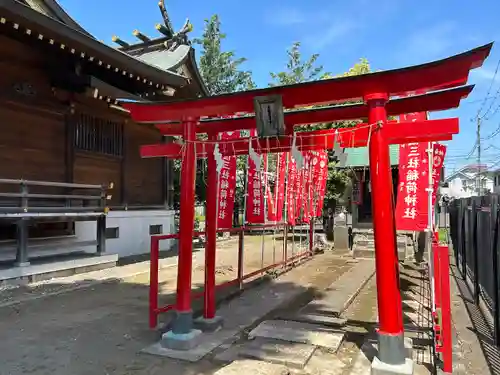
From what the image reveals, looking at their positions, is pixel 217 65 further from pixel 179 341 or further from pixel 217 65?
pixel 179 341

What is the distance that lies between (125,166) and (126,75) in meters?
3.25

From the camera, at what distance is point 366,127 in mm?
5008

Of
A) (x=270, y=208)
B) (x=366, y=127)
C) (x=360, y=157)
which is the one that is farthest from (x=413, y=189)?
(x=360, y=157)

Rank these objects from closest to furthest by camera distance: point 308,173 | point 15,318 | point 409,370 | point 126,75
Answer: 1. point 409,370
2. point 15,318
3. point 126,75
4. point 308,173

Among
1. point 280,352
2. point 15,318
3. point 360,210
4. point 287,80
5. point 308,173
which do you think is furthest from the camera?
point 287,80

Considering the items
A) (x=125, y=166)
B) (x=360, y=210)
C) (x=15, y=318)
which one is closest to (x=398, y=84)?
(x=15, y=318)

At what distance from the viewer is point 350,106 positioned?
18.6ft

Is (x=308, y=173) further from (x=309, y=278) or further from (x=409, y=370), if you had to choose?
(x=409, y=370)

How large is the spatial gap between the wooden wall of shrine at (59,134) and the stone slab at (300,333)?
25.1ft

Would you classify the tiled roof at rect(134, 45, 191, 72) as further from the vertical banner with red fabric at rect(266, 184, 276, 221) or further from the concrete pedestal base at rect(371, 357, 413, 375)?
the concrete pedestal base at rect(371, 357, 413, 375)

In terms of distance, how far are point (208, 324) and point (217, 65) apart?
27.1m

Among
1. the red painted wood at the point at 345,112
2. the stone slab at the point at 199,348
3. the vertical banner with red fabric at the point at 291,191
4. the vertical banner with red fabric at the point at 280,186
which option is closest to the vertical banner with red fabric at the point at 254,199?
the vertical banner with red fabric at the point at 280,186

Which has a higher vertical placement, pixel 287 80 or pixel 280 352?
pixel 287 80

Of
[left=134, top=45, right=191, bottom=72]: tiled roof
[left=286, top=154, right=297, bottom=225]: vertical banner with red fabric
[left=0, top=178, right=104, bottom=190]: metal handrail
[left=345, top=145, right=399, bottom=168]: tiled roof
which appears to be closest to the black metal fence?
[left=286, top=154, right=297, bottom=225]: vertical banner with red fabric
